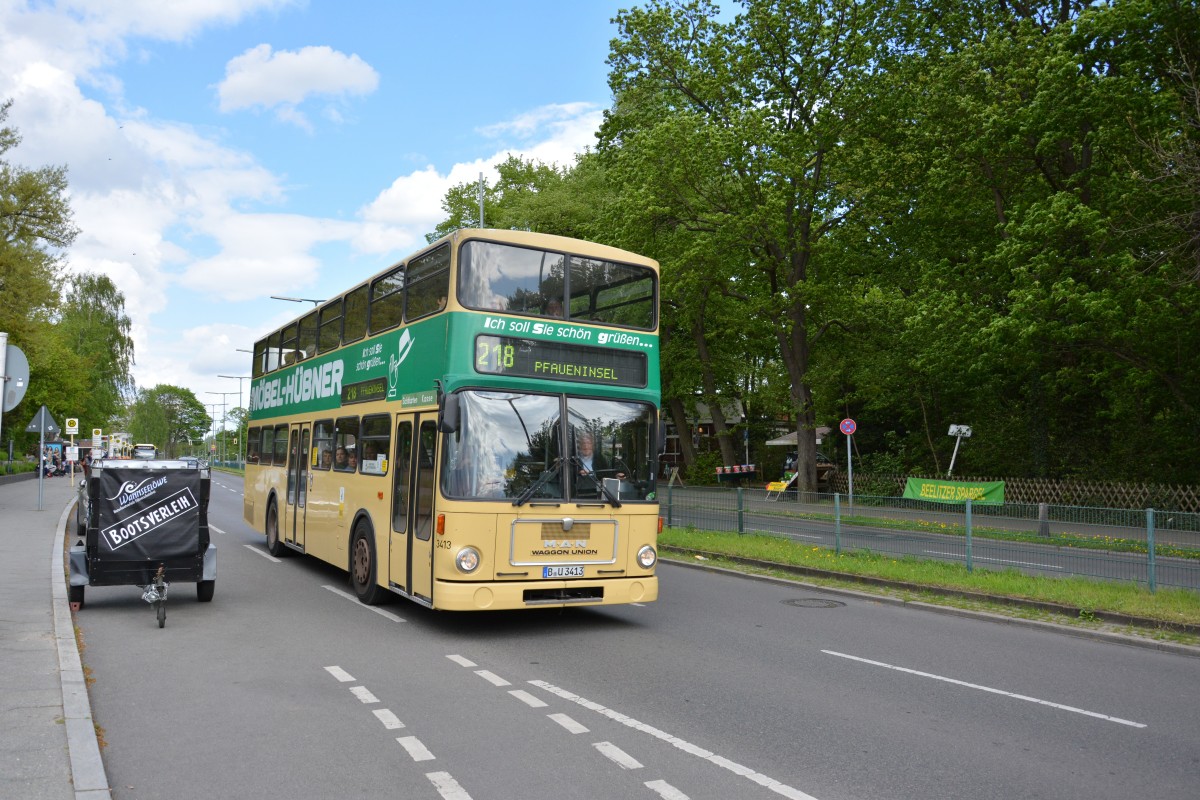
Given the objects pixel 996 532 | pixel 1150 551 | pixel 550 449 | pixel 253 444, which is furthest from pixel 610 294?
pixel 253 444

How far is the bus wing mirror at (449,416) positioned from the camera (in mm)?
8945

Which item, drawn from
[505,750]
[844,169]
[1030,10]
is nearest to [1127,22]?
[1030,10]

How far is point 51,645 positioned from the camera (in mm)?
8219

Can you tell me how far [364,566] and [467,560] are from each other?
3181 mm

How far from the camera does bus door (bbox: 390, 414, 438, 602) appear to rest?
9586mm

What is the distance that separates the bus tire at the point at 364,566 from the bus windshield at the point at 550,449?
8.85 feet

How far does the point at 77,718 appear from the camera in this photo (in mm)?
5980

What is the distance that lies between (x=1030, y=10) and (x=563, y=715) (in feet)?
90.7

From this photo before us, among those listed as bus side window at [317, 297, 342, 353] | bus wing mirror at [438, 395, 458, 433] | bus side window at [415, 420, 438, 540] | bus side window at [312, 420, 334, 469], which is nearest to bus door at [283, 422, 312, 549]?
bus side window at [312, 420, 334, 469]

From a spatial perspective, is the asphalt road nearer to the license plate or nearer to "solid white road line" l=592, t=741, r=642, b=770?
"solid white road line" l=592, t=741, r=642, b=770

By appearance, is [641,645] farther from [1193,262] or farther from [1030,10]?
[1030,10]

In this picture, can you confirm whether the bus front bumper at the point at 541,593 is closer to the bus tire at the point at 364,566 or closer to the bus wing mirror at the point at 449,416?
the bus wing mirror at the point at 449,416

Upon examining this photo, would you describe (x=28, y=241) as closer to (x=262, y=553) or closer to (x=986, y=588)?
(x=262, y=553)

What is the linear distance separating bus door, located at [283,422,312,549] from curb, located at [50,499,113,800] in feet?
15.3
